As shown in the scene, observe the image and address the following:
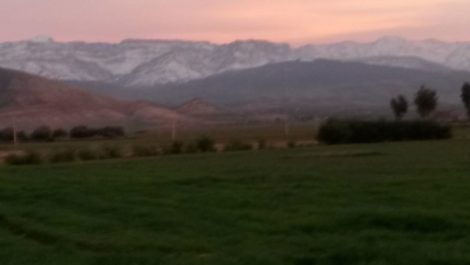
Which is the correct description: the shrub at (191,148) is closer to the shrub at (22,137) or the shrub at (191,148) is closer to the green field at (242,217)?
the green field at (242,217)

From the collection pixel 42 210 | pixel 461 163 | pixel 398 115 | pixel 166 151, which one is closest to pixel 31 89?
pixel 398 115

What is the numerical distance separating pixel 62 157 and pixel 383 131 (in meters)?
24.6

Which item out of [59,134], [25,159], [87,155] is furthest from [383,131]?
[59,134]

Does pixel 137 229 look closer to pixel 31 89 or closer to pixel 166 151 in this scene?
pixel 166 151

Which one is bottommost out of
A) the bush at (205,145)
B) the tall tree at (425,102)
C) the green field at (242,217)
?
the green field at (242,217)

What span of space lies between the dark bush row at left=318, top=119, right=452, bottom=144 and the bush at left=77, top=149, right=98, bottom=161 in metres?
18.3

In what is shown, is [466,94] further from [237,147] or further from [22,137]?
[237,147]

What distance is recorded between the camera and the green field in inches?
786

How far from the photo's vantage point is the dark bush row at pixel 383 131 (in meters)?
79.5

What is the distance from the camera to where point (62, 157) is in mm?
64125

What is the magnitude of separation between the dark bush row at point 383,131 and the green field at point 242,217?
35.9m

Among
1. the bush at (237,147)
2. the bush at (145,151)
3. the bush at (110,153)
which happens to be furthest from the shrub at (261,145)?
the bush at (110,153)

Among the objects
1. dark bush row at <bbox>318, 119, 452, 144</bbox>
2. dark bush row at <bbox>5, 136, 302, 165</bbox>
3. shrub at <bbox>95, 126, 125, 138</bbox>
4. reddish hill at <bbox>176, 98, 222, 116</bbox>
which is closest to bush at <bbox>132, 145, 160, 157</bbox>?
dark bush row at <bbox>5, 136, 302, 165</bbox>

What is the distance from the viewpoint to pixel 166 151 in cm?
7106
